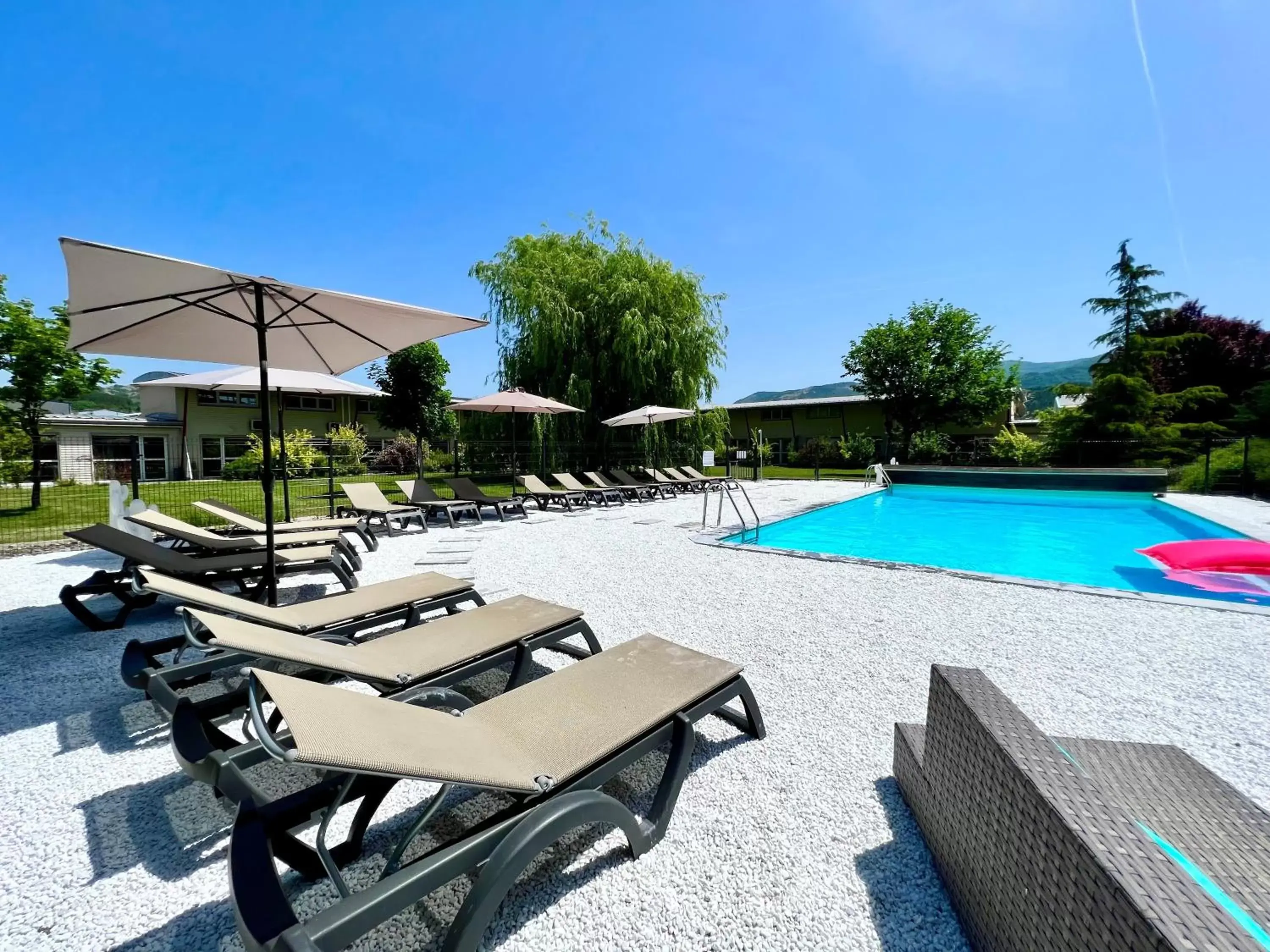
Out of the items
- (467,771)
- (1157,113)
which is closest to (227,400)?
(467,771)

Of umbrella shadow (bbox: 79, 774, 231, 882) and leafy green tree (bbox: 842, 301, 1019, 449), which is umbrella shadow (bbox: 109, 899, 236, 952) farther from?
leafy green tree (bbox: 842, 301, 1019, 449)

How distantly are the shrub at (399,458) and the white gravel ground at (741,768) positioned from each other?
16.3 meters

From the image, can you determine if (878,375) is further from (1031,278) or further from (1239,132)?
(1239,132)

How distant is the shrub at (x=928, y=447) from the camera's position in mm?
26219

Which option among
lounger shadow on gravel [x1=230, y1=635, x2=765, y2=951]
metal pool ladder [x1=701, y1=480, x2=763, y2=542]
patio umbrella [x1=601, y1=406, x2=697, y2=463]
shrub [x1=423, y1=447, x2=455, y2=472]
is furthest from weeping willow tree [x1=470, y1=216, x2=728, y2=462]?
lounger shadow on gravel [x1=230, y1=635, x2=765, y2=951]

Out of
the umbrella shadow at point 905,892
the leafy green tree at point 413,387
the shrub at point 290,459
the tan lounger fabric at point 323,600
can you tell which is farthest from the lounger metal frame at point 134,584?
the leafy green tree at point 413,387

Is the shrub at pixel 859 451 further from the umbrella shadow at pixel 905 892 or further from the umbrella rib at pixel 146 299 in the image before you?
the umbrella rib at pixel 146 299

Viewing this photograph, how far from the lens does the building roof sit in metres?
31.7

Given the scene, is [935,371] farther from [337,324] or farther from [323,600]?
[323,600]

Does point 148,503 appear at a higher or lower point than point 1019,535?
higher

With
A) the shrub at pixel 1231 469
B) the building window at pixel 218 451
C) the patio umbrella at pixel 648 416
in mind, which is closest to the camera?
the shrub at pixel 1231 469

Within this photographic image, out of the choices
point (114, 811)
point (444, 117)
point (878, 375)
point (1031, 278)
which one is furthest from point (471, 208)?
point (878, 375)

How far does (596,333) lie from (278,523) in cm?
1138

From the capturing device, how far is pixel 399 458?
71.0 ft
